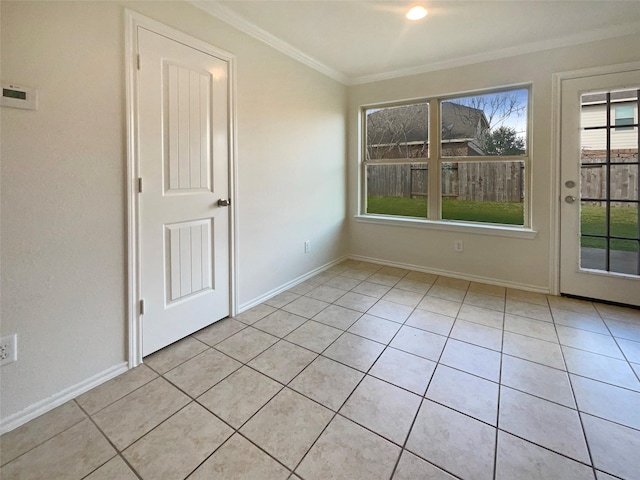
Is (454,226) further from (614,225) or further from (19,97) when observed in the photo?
(19,97)

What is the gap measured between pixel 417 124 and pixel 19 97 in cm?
349

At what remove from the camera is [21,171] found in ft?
4.56

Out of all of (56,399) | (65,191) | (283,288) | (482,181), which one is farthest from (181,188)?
(482,181)

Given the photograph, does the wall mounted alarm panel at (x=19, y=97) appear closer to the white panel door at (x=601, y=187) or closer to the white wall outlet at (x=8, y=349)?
the white wall outlet at (x=8, y=349)

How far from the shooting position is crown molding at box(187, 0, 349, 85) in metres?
2.16

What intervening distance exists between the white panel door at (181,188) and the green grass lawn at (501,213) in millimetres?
2272

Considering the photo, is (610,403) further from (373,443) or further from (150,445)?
(150,445)

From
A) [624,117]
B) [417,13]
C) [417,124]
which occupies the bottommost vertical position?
[624,117]

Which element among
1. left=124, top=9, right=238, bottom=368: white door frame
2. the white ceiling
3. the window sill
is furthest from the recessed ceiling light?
the window sill

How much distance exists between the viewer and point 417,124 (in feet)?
12.1

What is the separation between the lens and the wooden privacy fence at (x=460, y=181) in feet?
10.5

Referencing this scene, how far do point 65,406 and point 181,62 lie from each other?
2.08m

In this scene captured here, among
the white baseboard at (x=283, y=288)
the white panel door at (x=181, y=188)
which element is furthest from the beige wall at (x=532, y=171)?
the white panel door at (x=181, y=188)

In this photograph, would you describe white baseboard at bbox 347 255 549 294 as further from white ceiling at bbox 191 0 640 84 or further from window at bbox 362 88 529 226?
white ceiling at bbox 191 0 640 84
